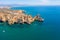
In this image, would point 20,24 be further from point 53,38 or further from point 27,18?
point 53,38

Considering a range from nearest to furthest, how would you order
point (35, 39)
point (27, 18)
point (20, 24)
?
point (35, 39), point (20, 24), point (27, 18)

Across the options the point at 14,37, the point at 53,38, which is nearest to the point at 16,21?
the point at 14,37

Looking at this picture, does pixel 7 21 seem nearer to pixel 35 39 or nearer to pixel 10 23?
pixel 10 23

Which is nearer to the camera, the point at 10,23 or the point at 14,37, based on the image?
the point at 14,37

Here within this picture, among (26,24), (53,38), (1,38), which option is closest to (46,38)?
(53,38)

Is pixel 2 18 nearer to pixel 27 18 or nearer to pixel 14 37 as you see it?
pixel 27 18

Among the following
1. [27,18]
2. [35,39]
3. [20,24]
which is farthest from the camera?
[27,18]

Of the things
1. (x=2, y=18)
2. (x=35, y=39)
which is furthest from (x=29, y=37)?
(x=2, y=18)

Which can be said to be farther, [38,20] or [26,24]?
[38,20]
